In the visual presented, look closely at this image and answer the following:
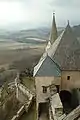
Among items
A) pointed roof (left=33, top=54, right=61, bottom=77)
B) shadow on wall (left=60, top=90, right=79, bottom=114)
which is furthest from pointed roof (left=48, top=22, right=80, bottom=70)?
shadow on wall (left=60, top=90, right=79, bottom=114)

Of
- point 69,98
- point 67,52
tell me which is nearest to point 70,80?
point 69,98

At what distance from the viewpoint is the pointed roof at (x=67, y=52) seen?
85.5 ft

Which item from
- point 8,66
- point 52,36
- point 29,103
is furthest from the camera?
point 8,66

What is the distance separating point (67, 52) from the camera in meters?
27.0

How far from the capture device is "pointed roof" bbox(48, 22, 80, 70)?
26075 millimetres

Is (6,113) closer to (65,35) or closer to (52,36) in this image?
(65,35)

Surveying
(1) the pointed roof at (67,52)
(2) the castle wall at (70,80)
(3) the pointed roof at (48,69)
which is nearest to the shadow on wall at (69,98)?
(2) the castle wall at (70,80)

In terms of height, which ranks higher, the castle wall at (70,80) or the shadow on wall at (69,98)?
the castle wall at (70,80)

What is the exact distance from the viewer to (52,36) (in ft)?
130

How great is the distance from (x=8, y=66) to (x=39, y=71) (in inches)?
1349

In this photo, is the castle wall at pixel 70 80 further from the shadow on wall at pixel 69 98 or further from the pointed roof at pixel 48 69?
the pointed roof at pixel 48 69

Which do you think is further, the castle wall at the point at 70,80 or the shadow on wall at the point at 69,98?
the castle wall at the point at 70,80

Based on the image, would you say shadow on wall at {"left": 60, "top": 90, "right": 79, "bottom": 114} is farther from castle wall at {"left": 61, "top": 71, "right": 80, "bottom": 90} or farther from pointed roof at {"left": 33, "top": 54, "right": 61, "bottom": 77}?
pointed roof at {"left": 33, "top": 54, "right": 61, "bottom": 77}

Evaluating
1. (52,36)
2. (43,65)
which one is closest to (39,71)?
(43,65)
